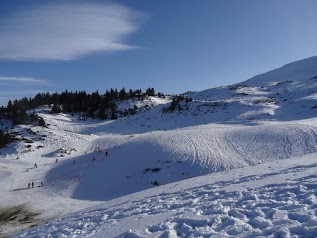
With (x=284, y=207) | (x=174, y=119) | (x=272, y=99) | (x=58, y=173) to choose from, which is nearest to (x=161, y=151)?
(x=58, y=173)

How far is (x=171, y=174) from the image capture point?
107 ft

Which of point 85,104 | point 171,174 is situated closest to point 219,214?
point 171,174

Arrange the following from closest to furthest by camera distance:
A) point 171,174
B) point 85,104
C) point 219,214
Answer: point 219,214
point 171,174
point 85,104

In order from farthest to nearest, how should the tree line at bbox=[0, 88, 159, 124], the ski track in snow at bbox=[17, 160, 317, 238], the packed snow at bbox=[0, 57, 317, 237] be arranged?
the tree line at bbox=[0, 88, 159, 124]
the packed snow at bbox=[0, 57, 317, 237]
the ski track in snow at bbox=[17, 160, 317, 238]

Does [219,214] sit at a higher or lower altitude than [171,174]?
higher

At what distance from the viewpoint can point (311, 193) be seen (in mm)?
10758

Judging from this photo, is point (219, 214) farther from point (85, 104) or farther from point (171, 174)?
point (85, 104)

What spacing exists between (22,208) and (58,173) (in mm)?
12397

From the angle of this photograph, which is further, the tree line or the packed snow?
the tree line

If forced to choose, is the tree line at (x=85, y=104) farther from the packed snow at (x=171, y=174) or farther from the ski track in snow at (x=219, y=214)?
the ski track in snow at (x=219, y=214)

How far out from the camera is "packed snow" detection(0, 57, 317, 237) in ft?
33.1

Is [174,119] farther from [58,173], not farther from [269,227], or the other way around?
[269,227]

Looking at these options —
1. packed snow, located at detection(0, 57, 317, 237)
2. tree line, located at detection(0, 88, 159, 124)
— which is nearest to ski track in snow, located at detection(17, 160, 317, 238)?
packed snow, located at detection(0, 57, 317, 237)

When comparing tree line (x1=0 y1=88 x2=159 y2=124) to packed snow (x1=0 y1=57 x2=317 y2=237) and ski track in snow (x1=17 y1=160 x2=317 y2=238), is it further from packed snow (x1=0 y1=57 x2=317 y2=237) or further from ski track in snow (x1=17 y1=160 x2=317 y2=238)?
ski track in snow (x1=17 y1=160 x2=317 y2=238)
